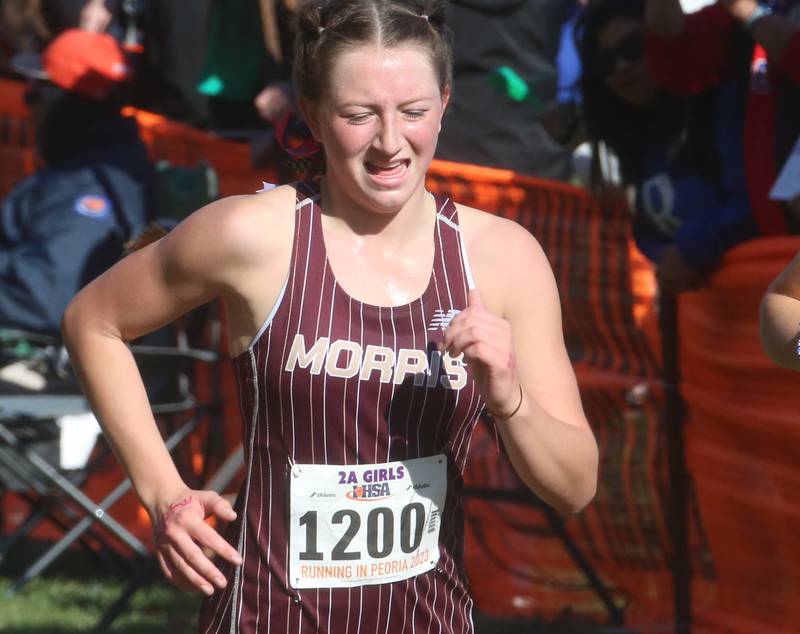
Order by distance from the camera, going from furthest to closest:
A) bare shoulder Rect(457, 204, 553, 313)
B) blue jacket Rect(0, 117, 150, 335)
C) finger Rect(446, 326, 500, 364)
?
blue jacket Rect(0, 117, 150, 335)
bare shoulder Rect(457, 204, 553, 313)
finger Rect(446, 326, 500, 364)

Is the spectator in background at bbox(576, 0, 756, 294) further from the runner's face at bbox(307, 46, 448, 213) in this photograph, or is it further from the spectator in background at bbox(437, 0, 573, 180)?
the runner's face at bbox(307, 46, 448, 213)

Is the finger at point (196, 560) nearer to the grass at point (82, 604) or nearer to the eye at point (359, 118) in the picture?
the eye at point (359, 118)

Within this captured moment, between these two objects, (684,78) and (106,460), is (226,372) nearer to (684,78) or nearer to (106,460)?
(106,460)

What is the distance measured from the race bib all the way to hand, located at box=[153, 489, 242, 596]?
0.15 m

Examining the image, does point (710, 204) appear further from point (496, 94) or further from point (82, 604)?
point (82, 604)

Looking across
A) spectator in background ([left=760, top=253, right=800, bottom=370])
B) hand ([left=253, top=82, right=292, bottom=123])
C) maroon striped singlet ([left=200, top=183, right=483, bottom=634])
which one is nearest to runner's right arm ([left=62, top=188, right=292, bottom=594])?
maroon striped singlet ([left=200, top=183, right=483, bottom=634])

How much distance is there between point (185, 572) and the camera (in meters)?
2.52

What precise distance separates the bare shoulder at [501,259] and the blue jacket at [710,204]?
164cm

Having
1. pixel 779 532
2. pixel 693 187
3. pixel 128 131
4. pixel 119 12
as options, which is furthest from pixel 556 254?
pixel 119 12

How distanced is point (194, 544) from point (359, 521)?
12.9 inches

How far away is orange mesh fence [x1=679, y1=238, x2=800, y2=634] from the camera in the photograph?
4051 mm

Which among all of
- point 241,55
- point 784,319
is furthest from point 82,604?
point 784,319

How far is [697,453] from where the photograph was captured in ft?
15.2

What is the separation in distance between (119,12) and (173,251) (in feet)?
14.1
